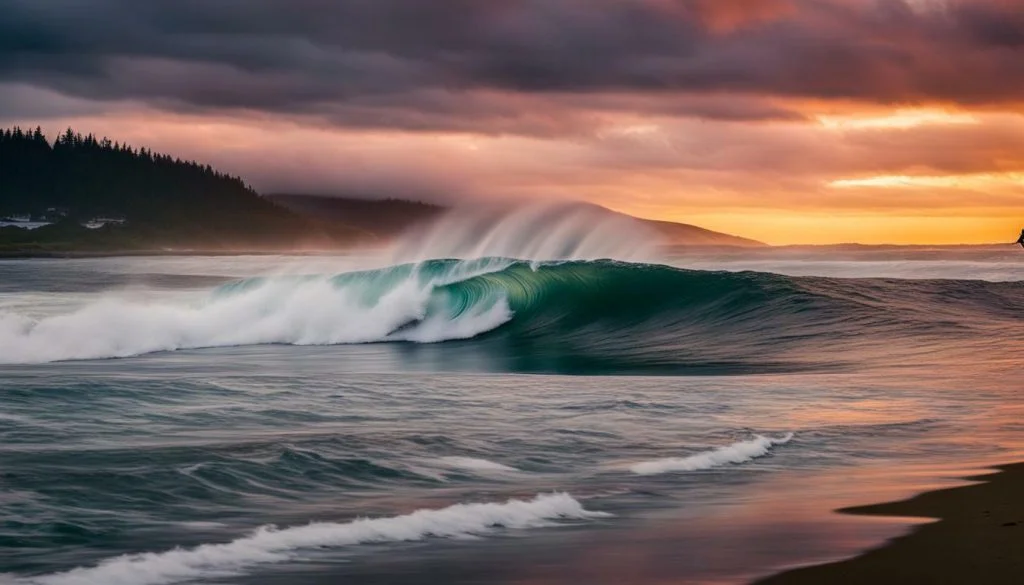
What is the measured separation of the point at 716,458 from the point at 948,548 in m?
3.48

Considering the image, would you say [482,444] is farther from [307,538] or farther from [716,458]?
[307,538]

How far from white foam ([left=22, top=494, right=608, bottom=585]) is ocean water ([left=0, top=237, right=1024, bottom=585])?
0.8 inches

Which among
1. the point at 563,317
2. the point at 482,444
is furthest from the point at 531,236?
the point at 482,444

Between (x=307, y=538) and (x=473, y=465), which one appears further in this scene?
(x=473, y=465)

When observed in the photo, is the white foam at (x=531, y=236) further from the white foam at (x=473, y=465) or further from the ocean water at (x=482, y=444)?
the white foam at (x=473, y=465)

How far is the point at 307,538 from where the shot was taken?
786 centimetres

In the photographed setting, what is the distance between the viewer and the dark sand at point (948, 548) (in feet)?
22.3

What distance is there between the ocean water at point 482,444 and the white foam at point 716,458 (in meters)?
0.03

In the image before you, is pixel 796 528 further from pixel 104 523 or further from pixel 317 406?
pixel 317 406

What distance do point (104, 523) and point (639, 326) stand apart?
68.3ft

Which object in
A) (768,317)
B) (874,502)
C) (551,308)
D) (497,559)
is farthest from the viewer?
(551,308)

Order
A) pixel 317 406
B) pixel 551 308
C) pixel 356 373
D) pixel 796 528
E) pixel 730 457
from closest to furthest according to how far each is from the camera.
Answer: pixel 796 528 → pixel 730 457 → pixel 317 406 → pixel 356 373 → pixel 551 308

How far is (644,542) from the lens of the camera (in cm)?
788

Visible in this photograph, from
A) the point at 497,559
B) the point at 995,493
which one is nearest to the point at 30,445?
the point at 497,559
